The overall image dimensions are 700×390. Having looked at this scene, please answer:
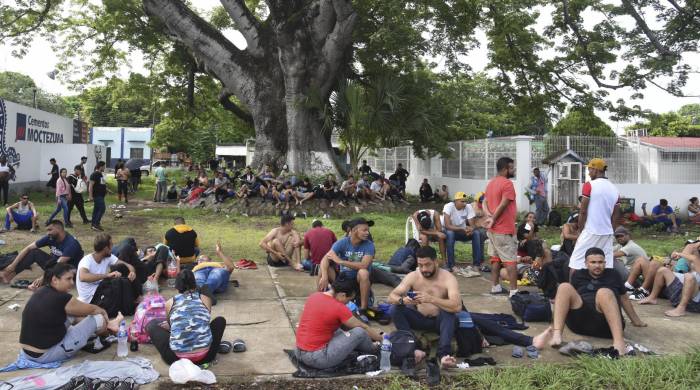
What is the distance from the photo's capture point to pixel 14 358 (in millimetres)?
5074

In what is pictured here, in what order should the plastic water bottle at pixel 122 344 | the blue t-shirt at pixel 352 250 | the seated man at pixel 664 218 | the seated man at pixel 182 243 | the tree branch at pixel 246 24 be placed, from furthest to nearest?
1. the tree branch at pixel 246 24
2. the seated man at pixel 664 218
3. the seated man at pixel 182 243
4. the blue t-shirt at pixel 352 250
5. the plastic water bottle at pixel 122 344

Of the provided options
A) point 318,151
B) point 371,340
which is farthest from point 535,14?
point 371,340

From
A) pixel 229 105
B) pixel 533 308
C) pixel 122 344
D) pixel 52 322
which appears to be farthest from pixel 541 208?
pixel 229 105

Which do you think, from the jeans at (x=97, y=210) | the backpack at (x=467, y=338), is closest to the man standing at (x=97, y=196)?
the jeans at (x=97, y=210)

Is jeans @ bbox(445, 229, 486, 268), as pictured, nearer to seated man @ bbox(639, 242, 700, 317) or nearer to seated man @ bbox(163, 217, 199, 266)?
seated man @ bbox(639, 242, 700, 317)

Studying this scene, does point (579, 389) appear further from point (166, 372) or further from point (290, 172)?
point (290, 172)

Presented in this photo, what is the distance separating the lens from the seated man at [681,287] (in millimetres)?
6746

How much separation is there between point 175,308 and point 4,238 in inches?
332

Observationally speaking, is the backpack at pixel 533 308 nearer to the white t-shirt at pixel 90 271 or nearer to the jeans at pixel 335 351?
the jeans at pixel 335 351

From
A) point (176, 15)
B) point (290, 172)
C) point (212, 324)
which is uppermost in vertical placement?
point (176, 15)

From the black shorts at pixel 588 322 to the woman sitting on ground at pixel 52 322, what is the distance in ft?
15.5

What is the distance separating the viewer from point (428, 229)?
923cm

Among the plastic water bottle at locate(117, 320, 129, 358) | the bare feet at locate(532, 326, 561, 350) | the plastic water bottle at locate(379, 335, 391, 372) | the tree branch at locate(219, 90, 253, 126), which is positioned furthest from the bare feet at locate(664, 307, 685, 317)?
the tree branch at locate(219, 90, 253, 126)

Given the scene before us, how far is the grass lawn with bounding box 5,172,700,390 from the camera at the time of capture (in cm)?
453
